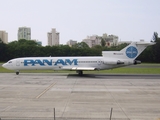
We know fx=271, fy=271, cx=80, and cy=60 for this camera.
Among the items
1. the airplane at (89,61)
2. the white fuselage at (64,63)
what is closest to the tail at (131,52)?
→ the airplane at (89,61)

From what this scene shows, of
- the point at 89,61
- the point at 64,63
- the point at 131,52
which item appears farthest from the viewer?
the point at 89,61

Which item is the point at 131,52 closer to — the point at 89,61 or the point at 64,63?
the point at 89,61

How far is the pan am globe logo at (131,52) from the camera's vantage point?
4197 cm

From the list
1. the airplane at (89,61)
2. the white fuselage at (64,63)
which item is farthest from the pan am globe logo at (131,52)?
the white fuselage at (64,63)

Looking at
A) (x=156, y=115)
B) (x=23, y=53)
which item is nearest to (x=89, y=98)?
(x=156, y=115)

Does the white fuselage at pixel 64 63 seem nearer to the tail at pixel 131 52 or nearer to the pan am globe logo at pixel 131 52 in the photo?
the tail at pixel 131 52

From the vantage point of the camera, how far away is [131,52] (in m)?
42.0

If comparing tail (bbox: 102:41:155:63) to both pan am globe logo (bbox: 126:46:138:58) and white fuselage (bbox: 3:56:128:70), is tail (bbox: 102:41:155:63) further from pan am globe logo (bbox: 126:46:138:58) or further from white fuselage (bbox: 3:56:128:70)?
white fuselage (bbox: 3:56:128:70)

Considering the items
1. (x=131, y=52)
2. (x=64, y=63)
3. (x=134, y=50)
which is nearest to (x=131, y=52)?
(x=131, y=52)

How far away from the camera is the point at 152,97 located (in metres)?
20.4

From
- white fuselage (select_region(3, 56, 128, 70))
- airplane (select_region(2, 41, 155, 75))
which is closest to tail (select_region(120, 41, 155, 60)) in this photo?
airplane (select_region(2, 41, 155, 75))

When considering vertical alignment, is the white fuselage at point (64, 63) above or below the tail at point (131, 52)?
below

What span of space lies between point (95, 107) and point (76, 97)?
13.3 ft

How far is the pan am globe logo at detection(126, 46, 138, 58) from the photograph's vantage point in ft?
138
